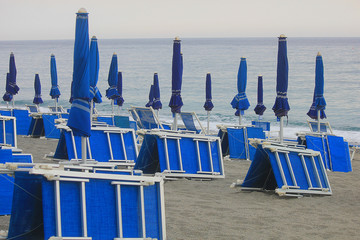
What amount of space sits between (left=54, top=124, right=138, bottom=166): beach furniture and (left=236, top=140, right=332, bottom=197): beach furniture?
1819 mm

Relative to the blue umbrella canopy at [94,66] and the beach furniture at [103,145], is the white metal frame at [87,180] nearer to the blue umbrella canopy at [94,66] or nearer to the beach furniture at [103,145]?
the beach furniture at [103,145]

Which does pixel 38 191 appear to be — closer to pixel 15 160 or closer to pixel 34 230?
pixel 34 230

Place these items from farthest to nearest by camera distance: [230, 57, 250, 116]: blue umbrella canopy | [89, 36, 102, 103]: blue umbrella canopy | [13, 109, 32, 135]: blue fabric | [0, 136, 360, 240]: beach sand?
[13, 109, 32, 135]: blue fabric < [230, 57, 250, 116]: blue umbrella canopy < [89, 36, 102, 103]: blue umbrella canopy < [0, 136, 360, 240]: beach sand

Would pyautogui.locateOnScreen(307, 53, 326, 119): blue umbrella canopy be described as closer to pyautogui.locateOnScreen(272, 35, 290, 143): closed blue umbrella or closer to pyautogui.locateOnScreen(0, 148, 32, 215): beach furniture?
pyautogui.locateOnScreen(272, 35, 290, 143): closed blue umbrella

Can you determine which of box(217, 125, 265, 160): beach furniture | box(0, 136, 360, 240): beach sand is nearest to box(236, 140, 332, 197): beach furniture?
box(0, 136, 360, 240): beach sand

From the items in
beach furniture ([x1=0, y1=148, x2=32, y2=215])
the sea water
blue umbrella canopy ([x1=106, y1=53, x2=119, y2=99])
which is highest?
blue umbrella canopy ([x1=106, y1=53, x2=119, y2=99])

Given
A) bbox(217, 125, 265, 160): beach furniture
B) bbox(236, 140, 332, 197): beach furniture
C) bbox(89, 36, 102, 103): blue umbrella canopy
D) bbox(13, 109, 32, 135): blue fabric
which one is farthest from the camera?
bbox(13, 109, 32, 135): blue fabric

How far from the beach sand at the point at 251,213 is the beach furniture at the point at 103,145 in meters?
1.03

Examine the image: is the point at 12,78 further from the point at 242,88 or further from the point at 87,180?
the point at 87,180

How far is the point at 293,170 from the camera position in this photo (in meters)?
7.64

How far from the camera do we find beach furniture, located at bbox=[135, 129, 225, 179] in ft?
26.5

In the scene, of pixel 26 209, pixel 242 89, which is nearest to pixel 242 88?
pixel 242 89

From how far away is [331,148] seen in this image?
10.7 m

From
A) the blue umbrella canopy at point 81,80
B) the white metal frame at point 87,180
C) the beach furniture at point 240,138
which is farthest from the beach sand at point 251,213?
the beach furniture at point 240,138
